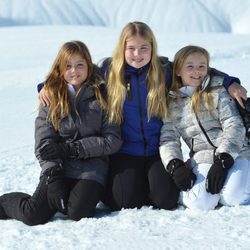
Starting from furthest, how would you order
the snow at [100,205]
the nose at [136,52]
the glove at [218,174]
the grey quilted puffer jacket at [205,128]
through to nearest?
the nose at [136,52] → the grey quilted puffer jacket at [205,128] → the glove at [218,174] → the snow at [100,205]


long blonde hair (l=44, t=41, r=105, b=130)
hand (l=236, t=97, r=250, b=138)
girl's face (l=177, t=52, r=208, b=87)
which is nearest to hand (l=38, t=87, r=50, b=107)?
long blonde hair (l=44, t=41, r=105, b=130)

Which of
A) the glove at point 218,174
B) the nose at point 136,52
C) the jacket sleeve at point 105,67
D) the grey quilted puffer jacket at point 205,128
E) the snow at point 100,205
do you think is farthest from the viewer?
the jacket sleeve at point 105,67

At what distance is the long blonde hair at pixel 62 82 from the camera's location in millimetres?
3301

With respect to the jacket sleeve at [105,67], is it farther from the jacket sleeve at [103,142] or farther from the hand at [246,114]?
the hand at [246,114]

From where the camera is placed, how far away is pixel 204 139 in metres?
3.27

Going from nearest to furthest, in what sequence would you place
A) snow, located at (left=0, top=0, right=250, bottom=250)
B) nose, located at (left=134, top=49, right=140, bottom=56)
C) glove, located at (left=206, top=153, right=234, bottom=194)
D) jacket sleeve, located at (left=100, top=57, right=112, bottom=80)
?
snow, located at (left=0, top=0, right=250, bottom=250) < glove, located at (left=206, top=153, right=234, bottom=194) < nose, located at (left=134, top=49, right=140, bottom=56) < jacket sleeve, located at (left=100, top=57, right=112, bottom=80)

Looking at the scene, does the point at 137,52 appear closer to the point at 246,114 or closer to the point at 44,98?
the point at 44,98

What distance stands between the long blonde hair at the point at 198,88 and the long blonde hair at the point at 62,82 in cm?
47

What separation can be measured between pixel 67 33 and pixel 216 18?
8555cm

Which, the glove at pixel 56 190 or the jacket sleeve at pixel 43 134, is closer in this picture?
the glove at pixel 56 190

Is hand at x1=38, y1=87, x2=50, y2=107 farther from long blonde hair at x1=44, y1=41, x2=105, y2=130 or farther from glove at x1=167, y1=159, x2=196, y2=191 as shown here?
glove at x1=167, y1=159, x2=196, y2=191

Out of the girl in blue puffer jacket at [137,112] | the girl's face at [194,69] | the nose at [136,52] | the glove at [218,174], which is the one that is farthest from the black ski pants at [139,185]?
the nose at [136,52]

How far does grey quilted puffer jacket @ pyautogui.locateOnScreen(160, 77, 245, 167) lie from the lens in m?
3.17

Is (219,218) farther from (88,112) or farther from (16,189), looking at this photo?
(16,189)
